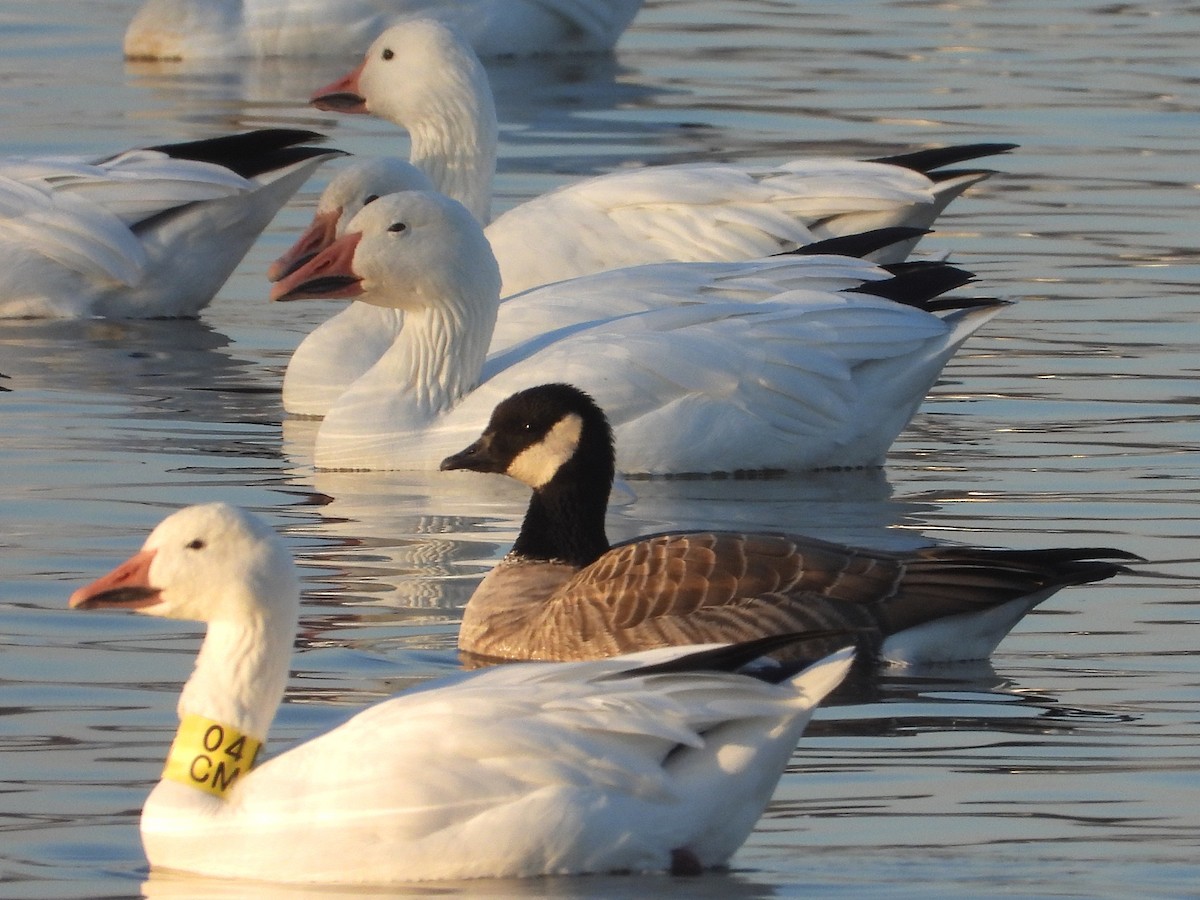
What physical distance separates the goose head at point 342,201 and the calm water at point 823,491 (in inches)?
25.0

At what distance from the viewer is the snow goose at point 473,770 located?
5.45m

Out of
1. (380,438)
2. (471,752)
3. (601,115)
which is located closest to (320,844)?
(471,752)

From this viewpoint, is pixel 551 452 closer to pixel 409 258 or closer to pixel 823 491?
pixel 823 491

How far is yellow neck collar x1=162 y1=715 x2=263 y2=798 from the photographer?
564 centimetres

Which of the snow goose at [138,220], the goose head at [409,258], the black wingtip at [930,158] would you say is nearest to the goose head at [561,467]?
the goose head at [409,258]

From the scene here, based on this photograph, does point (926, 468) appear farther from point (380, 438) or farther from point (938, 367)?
point (380, 438)

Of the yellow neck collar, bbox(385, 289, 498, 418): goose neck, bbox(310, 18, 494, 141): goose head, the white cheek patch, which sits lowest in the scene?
bbox(385, 289, 498, 418): goose neck

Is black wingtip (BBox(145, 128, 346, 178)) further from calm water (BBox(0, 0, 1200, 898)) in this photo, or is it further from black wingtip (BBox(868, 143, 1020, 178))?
black wingtip (BBox(868, 143, 1020, 178))

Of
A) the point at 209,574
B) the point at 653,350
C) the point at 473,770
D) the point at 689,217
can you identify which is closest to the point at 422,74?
the point at 689,217

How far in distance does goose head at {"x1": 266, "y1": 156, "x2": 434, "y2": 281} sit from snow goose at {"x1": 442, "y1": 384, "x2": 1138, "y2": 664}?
132 inches

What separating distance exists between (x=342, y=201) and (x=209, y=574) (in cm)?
509

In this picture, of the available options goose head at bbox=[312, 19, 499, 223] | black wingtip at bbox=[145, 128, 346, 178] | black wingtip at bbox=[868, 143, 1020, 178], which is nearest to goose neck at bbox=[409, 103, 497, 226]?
goose head at bbox=[312, 19, 499, 223]

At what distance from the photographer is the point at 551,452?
25.4 ft

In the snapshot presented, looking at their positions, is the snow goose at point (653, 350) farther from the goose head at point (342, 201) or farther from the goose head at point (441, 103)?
the goose head at point (441, 103)
